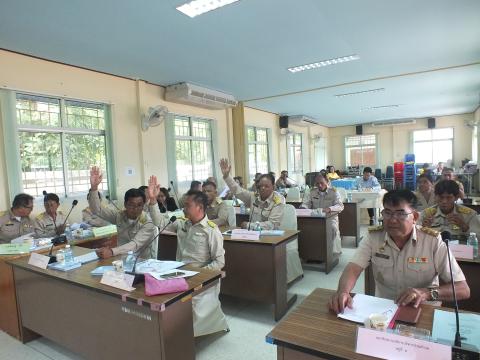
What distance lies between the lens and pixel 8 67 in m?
3.78

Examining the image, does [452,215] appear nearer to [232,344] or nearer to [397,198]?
[397,198]

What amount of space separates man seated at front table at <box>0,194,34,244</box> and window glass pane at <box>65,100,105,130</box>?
4.81 feet

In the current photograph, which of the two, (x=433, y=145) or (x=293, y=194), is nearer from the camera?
(x=293, y=194)

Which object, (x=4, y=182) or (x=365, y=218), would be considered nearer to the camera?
(x=4, y=182)

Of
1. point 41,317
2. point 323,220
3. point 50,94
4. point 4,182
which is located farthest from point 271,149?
point 41,317

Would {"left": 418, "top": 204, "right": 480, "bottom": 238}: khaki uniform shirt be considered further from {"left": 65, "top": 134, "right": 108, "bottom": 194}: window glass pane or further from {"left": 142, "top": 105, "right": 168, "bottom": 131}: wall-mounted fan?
{"left": 65, "top": 134, "right": 108, "bottom": 194}: window glass pane

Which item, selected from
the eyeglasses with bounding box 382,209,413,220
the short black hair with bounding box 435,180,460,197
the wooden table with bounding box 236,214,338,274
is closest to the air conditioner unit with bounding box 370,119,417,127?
the wooden table with bounding box 236,214,338,274

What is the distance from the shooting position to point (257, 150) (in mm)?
9016

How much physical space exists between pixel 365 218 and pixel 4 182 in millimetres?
6410

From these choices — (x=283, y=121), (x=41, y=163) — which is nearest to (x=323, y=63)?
(x=41, y=163)

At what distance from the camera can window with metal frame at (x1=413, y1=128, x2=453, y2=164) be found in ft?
41.5

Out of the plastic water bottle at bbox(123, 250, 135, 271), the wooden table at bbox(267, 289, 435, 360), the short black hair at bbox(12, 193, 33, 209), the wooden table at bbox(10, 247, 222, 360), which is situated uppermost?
the short black hair at bbox(12, 193, 33, 209)

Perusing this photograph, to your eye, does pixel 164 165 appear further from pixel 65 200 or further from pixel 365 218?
pixel 365 218

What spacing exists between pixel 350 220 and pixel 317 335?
4246mm
